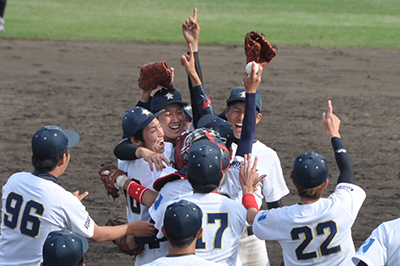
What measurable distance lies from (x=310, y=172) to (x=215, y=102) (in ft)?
22.8

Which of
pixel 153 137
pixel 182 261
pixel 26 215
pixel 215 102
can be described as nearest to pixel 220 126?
pixel 153 137

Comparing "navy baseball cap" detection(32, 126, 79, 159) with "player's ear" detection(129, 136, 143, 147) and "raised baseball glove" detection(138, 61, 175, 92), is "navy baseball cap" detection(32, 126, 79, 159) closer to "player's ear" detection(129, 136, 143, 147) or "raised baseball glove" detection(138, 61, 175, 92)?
"player's ear" detection(129, 136, 143, 147)

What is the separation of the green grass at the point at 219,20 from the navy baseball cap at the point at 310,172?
11752 mm

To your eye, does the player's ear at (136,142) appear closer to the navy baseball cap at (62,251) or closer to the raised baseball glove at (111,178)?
the raised baseball glove at (111,178)

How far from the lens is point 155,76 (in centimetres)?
426

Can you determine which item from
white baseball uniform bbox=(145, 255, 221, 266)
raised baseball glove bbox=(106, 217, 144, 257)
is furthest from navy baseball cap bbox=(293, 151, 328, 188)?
raised baseball glove bbox=(106, 217, 144, 257)

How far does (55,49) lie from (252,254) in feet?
36.3

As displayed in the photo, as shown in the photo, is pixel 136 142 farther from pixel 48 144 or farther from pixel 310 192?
pixel 310 192

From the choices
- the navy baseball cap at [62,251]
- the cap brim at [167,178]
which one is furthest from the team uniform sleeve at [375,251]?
the navy baseball cap at [62,251]

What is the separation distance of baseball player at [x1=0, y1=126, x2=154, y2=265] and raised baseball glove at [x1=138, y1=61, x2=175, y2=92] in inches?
51.0

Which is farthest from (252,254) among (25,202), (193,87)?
(25,202)

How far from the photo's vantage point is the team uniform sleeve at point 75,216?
3.04 meters

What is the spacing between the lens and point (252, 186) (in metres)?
3.21

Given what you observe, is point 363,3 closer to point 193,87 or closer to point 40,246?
point 193,87
